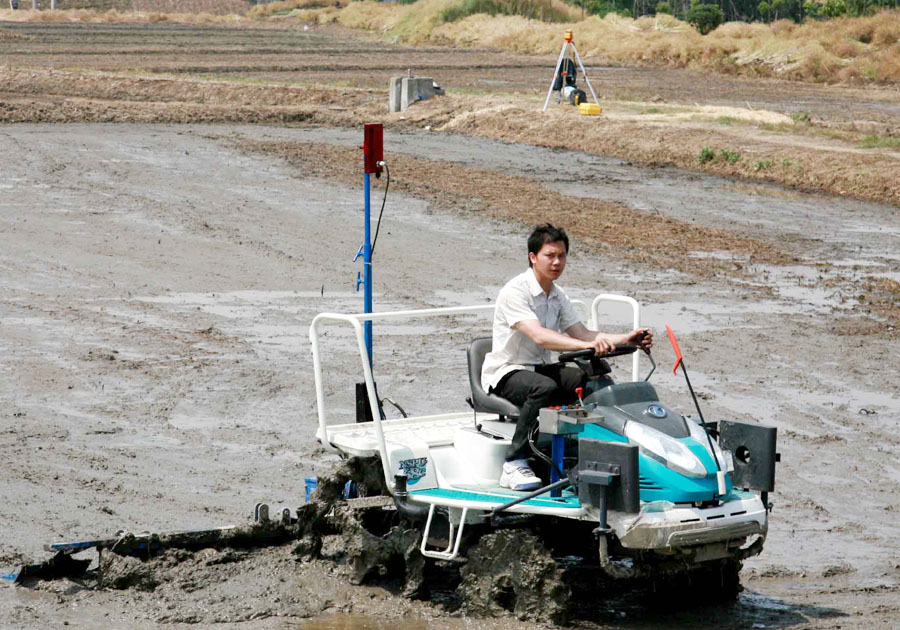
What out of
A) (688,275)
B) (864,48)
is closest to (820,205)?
(688,275)

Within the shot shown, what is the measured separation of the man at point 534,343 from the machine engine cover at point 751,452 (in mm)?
682

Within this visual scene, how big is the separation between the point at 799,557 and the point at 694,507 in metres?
1.94

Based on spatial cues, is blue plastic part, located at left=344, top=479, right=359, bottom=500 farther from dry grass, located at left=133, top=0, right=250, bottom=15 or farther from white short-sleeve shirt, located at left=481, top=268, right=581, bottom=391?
dry grass, located at left=133, top=0, right=250, bottom=15

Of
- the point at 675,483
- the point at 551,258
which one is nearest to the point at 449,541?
the point at 675,483

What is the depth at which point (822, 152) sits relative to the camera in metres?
25.9

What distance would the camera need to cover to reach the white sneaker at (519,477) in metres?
6.60

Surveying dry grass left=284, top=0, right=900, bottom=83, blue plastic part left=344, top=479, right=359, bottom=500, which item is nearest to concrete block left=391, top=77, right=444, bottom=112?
dry grass left=284, top=0, right=900, bottom=83

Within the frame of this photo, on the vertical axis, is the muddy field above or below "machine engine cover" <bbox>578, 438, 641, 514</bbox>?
below

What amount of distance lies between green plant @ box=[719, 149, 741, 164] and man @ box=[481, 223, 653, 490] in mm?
20305

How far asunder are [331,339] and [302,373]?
1.28 metres

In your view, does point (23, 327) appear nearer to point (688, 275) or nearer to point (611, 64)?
point (688, 275)

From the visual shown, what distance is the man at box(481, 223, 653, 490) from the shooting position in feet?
21.7

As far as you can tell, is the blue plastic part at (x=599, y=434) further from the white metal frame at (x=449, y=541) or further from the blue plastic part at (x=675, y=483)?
the white metal frame at (x=449, y=541)

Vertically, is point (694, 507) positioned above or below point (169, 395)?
above
